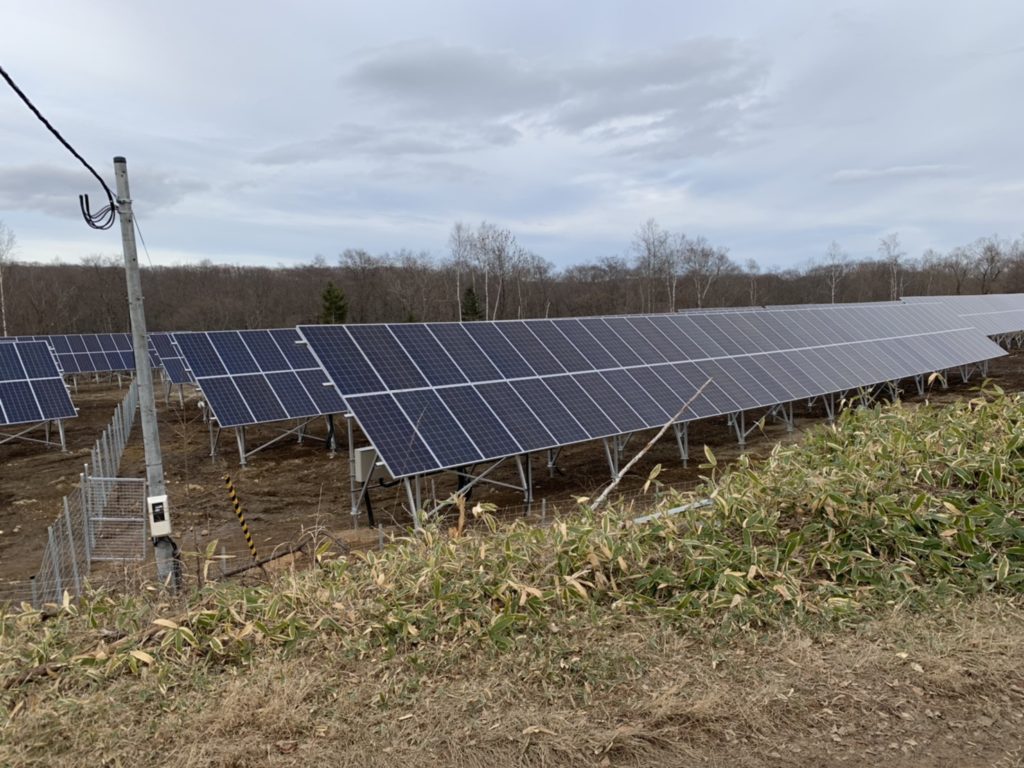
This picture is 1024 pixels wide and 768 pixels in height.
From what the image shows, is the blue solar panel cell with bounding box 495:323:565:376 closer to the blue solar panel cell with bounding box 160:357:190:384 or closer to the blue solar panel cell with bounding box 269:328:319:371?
the blue solar panel cell with bounding box 269:328:319:371

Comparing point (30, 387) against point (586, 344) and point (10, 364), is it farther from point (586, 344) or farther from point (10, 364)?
point (586, 344)

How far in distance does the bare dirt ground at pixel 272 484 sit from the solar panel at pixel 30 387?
141 centimetres

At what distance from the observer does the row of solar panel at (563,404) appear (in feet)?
36.3

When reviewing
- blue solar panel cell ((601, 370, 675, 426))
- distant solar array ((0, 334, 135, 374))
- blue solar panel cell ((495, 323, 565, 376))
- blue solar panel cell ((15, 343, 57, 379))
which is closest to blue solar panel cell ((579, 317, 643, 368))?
→ blue solar panel cell ((601, 370, 675, 426))

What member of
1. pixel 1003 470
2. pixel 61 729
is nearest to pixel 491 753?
pixel 61 729

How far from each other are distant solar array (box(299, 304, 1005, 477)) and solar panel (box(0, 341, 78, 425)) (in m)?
13.3

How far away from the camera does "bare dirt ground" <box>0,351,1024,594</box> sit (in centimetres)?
1259

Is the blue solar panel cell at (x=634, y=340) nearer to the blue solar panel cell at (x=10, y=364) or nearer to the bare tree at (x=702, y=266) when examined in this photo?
the blue solar panel cell at (x=10, y=364)

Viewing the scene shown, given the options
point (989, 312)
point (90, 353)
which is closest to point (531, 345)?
point (90, 353)

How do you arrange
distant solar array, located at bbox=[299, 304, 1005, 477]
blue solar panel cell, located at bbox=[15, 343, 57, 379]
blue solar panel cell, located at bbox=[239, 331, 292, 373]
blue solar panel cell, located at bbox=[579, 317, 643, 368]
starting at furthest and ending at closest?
blue solar panel cell, located at bbox=[239, 331, 292, 373], blue solar panel cell, located at bbox=[15, 343, 57, 379], blue solar panel cell, located at bbox=[579, 317, 643, 368], distant solar array, located at bbox=[299, 304, 1005, 477]

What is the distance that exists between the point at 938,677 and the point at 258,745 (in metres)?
3.99

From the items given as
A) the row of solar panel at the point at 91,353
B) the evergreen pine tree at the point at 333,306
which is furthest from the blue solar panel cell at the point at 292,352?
the evergreen pine tree at the point at 333,306

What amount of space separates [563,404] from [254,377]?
12122 mm

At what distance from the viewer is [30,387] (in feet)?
69.4
